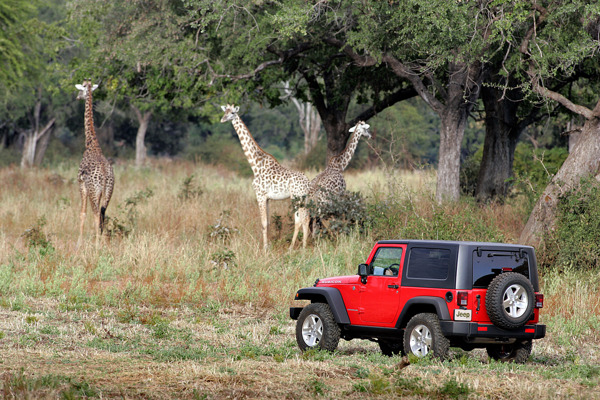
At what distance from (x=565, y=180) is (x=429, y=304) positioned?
7.43 metres

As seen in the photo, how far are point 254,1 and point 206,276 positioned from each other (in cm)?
651

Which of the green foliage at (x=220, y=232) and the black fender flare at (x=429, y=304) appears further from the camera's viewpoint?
the green foliage at (x=220, y=232)

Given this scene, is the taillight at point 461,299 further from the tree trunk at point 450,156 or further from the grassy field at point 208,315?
the tree trunk at point 450,156

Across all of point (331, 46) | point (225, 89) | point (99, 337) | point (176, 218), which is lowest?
point (99, 337)

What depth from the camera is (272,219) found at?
18.5 metres

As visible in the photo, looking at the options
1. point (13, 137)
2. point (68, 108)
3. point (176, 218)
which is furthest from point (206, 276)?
point (13, 137)

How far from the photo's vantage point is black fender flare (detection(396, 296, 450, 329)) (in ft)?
25.5

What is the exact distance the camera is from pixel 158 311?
11.5 m

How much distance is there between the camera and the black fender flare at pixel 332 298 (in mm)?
8727

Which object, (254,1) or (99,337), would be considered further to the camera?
(254,1)

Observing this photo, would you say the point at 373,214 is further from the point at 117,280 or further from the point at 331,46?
the point at 331,46

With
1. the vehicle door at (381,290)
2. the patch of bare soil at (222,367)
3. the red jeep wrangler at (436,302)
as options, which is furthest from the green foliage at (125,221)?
the vehicle door at (381,290)

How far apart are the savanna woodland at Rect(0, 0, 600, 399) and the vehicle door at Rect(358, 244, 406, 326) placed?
447 millimetres

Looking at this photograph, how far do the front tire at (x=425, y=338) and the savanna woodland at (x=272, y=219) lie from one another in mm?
167
